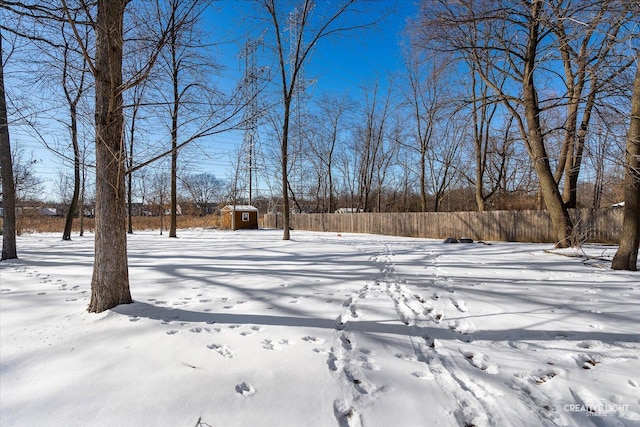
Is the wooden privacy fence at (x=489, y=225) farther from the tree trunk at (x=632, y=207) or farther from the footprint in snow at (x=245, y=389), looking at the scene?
the footprint in snow at (x=245, y=389)

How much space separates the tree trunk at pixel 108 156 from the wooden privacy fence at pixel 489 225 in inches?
367

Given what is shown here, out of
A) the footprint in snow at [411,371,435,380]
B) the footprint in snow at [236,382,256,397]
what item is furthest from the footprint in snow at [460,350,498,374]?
the footprint in snow at [236,382,256,397]

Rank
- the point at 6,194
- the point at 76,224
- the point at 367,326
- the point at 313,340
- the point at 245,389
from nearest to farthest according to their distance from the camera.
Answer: the point at 245,389 → the point at 313,340 → the point at 367,326 → the point at 6,194 → the point at 76,224

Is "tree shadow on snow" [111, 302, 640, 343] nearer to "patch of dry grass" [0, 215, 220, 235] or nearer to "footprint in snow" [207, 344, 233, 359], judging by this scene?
"footprint in snow" [207, 344, 233, 359]

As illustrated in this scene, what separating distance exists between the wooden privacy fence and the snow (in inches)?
241

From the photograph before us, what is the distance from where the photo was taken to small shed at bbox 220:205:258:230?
26.6 m

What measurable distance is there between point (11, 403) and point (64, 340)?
0.89 meters

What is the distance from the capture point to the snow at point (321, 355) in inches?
68.8

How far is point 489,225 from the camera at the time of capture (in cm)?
1557

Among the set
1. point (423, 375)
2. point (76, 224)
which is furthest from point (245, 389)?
point (76, 224)

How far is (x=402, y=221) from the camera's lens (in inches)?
776

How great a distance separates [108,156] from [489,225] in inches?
642

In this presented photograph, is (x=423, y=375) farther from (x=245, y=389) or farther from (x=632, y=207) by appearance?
(x=632, y=207)

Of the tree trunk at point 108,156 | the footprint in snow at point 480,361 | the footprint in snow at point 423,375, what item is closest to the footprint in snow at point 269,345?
Result: the footprint in snow at point 423,375
